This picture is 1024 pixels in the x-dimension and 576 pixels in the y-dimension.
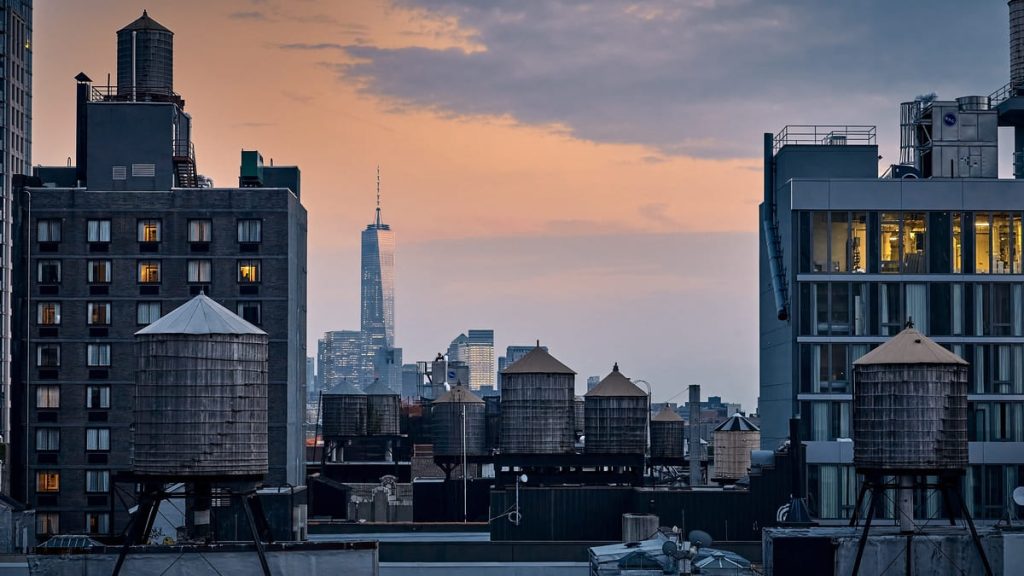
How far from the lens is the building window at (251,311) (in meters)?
91.6

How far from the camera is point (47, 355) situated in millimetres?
90938

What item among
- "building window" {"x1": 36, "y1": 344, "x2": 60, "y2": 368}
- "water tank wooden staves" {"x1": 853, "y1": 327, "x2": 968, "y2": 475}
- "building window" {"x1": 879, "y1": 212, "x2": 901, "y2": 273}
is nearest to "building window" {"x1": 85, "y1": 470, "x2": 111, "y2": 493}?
"building window" {"x1": 36, "y1": 344, "x2": 60, "y2": 368}

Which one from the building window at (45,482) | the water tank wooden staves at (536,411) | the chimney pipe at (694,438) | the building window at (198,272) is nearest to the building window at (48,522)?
the building window at (45,482)

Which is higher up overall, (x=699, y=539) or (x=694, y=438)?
(x=694, y=438)

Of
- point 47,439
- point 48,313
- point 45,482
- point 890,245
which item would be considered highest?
point 890,245

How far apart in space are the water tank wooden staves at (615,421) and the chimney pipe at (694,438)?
15236 millimetres

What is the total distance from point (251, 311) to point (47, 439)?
577 inches

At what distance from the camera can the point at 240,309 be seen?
9162 centimetres

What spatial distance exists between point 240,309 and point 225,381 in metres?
40.4

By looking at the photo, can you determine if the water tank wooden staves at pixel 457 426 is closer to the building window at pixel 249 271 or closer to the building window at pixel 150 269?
the building window at pixel 249 271

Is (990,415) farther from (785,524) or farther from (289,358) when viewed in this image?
(289,358)

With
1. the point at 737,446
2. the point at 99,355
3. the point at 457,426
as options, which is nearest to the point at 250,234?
the point at 99,355

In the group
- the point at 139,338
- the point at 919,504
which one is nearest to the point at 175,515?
the point at 139,338

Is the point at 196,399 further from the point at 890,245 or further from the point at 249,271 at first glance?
the point at 249,271
